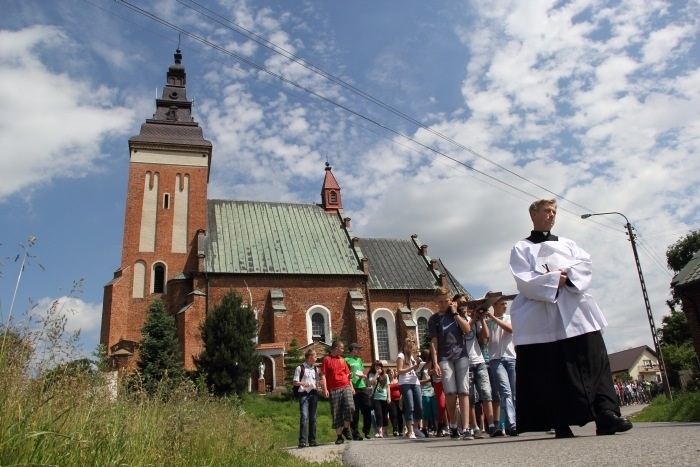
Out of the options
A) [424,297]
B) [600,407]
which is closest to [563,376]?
[600,407]

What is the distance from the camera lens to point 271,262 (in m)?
30.5

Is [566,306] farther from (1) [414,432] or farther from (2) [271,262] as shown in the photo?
(2) [271,262]

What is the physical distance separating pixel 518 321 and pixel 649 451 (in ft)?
6.27

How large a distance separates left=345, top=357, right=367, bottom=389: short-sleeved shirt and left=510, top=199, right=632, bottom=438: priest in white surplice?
6.79 m

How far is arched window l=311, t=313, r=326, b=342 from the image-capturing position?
97.9ft

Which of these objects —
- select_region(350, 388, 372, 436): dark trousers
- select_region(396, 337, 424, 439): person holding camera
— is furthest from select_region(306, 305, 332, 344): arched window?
select_region(396, 337, 424, 439): person holding camera

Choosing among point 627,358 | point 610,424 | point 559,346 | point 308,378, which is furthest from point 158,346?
point 627,358

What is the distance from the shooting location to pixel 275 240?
3231 centimetres

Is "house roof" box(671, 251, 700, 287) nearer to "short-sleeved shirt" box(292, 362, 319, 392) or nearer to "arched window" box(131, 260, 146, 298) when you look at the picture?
"short-sleeved shirt" box(292, 362, 319, 392)

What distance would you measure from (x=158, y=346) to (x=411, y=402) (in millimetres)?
17272

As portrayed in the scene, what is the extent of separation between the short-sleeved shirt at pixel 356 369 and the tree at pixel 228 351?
11.8m

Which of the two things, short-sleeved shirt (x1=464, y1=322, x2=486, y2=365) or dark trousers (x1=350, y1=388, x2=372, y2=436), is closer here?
short-sleeved shirt (x1=464, y1=322, x2=486, y2=365)

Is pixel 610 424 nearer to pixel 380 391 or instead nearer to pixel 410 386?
pixel 410 386

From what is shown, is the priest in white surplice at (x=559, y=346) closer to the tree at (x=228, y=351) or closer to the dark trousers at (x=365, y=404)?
the dark trousers at (x=365, y=404)
